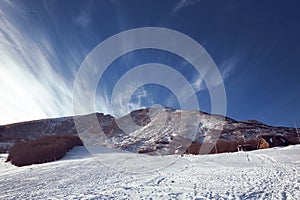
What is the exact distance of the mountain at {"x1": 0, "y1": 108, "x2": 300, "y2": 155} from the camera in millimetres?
49241

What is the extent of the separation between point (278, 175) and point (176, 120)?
6859cm

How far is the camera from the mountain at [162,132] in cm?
4924

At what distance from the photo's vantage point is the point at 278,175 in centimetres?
1216

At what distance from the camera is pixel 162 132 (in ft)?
233

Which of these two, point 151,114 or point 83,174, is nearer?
point 83,174

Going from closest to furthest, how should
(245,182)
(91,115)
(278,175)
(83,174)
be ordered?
(245,182) < (278,175) < (83,174) < (91,115)

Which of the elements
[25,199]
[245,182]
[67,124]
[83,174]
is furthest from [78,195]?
[67,124]

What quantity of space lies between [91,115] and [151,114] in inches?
1162

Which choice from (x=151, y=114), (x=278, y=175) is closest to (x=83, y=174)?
(x=278, y=175)

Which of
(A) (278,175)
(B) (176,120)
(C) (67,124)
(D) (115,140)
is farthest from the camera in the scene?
(C) (67,124)

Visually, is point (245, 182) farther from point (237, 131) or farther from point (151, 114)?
point (151, 114)

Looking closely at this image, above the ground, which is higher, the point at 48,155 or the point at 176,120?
the point at 176,120

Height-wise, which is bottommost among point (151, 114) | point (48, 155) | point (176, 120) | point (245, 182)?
point (245, 182)

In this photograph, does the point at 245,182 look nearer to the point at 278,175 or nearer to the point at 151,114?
the point at 278,175
